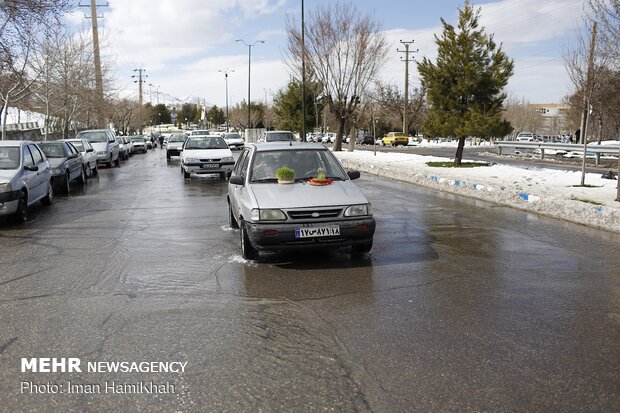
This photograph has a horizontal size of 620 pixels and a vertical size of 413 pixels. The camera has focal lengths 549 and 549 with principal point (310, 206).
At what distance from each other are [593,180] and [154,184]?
13.0 metres

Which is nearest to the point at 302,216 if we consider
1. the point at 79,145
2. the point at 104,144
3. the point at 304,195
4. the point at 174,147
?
the point at 304,195

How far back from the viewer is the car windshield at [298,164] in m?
7.69

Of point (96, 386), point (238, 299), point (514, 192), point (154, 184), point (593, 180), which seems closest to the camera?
point (96, 386)

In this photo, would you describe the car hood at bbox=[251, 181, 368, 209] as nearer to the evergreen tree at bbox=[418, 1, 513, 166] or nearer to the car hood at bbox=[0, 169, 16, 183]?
the car hood at bbox=[0, 169, 16, 183]

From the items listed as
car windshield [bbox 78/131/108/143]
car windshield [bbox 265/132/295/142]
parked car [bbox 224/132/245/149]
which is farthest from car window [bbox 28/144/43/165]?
parked car [bbox 224/132/245/149]

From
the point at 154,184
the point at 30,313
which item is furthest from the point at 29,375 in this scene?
the point at 154,184

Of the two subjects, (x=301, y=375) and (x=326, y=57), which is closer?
(x=301, y=375)

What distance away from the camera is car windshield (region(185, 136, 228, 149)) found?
19922 mm

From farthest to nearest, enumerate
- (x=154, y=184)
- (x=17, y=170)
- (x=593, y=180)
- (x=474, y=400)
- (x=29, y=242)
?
1. (x=154, y=184)
2. (x=593, y=180)
3. (x=17, y=170)
4. (x=29, y=242)
5. (x=474, y=400)

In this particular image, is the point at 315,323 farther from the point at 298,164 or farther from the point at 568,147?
the point at 568,147

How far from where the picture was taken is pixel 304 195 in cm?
679

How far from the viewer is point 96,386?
3525mm

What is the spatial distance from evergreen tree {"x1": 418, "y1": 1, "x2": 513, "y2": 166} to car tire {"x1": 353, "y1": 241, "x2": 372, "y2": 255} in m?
15.1

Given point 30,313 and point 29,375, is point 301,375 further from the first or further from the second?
point 30,313
